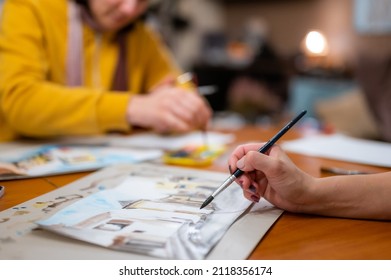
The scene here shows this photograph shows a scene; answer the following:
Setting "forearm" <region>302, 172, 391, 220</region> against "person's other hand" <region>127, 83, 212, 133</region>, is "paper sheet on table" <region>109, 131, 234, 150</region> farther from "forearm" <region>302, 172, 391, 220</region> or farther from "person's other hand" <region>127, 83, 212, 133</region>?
"forearm" <region>302, 172, 391, 220</region>

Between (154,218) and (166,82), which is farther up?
(166,82)

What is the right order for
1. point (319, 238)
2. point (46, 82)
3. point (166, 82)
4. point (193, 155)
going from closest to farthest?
1. point (319, 238)
2. point (193, 155)
3. point (46, 82)
4. point (166, 82)

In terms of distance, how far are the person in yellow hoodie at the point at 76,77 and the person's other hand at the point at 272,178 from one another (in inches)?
14.8

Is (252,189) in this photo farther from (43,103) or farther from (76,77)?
(76,77)

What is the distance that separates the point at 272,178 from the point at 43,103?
615 millimetres

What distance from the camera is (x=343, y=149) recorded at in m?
0.88

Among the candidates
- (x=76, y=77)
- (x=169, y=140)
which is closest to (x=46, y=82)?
(x=76, y=77)

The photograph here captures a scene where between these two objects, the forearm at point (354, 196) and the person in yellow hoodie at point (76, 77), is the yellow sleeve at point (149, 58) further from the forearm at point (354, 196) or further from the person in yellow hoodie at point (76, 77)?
the forearm at point (354, 196)

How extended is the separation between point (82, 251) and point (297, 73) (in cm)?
280

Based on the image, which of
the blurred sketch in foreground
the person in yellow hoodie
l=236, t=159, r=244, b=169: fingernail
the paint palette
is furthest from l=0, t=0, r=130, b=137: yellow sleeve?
l=236, t=159, r=244, b=169: fingernail

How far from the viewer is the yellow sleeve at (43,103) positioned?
90 centimetres

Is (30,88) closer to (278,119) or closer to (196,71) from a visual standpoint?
(278,119)
